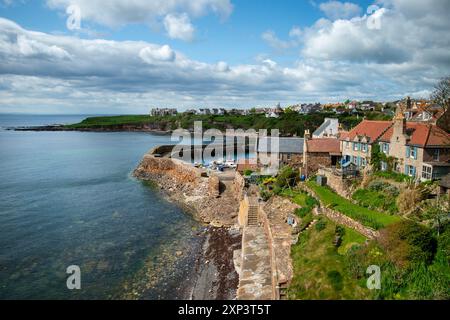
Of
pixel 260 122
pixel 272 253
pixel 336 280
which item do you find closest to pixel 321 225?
pixel 272 253

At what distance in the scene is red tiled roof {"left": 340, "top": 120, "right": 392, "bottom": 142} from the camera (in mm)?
33097

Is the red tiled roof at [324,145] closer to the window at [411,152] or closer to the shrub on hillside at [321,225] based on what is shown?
A: the window at [411,152]

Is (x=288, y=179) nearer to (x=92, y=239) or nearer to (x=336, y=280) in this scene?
(x=336, y=280)

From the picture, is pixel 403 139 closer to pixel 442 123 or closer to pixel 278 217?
pixel 442 123

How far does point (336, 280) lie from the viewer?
54.4 ft

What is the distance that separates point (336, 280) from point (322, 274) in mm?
891

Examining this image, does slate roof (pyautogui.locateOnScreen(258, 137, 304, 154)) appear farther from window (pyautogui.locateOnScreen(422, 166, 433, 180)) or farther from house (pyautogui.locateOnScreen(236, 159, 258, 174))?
window (pyautogui.locateOnScreen(422, 166, 433, 180))

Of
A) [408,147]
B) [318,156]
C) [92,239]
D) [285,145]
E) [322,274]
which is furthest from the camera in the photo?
[285,145]

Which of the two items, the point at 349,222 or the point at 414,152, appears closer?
the point at 349,222

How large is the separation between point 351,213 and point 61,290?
63.4ft

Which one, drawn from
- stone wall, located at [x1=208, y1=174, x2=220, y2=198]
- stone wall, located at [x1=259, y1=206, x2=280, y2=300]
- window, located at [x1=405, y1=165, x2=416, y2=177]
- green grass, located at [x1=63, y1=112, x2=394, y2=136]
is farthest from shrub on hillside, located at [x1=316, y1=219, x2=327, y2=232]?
green grass, located at [x1=63, y1=112, x2=394, y2=136]

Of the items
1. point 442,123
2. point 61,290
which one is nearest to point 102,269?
point 61,290

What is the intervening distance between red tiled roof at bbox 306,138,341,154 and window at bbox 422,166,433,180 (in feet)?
44.0

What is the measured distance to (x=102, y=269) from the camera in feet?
81.3
